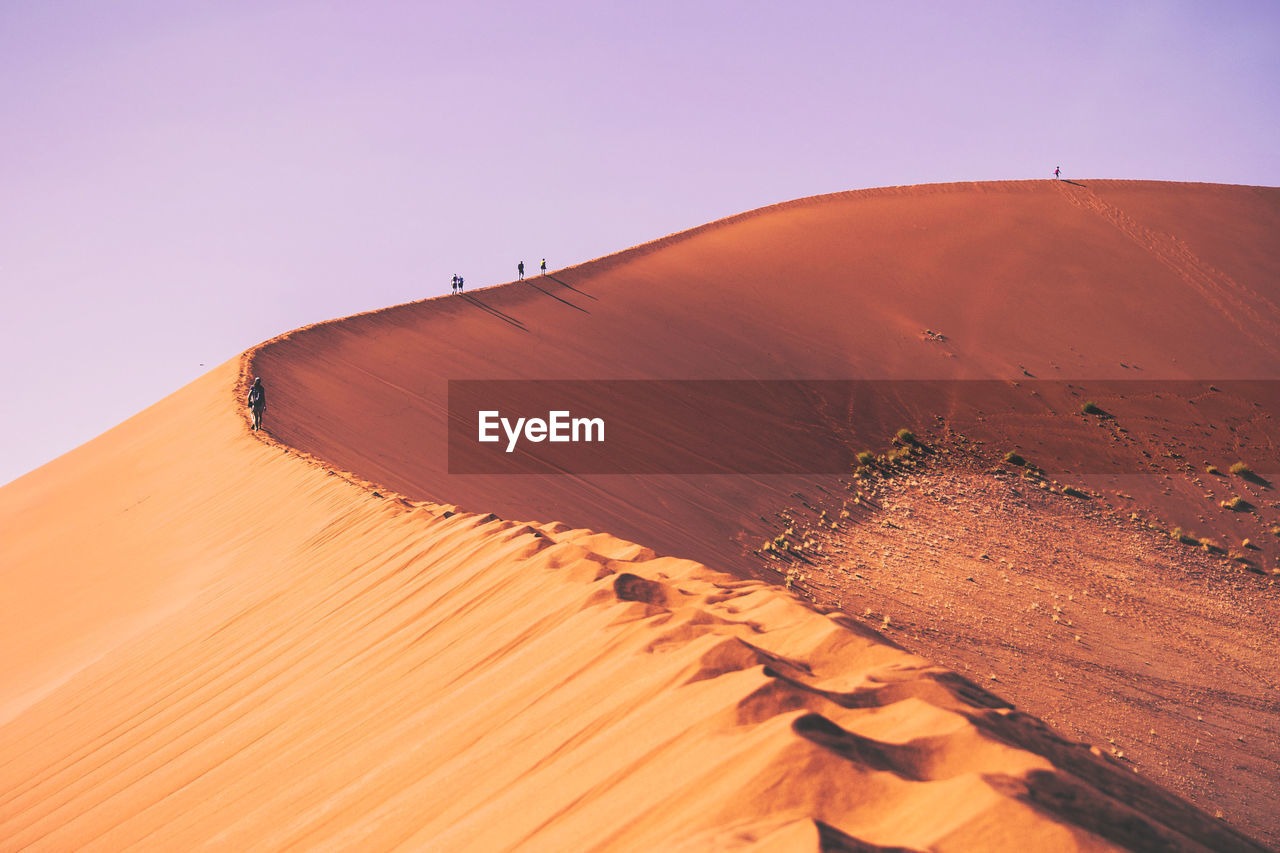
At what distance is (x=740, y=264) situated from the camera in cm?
3753

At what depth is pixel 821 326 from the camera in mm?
31031

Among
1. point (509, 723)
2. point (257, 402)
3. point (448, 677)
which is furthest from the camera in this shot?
point (257, 402)

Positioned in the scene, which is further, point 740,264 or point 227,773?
point 740,264

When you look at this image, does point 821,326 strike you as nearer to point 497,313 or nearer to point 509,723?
point 497,313

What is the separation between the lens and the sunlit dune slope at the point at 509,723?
2432 millimetres

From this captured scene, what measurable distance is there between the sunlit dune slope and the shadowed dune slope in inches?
250

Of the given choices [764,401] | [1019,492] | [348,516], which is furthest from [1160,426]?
[348,516]

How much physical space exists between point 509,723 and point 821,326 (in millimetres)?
28731

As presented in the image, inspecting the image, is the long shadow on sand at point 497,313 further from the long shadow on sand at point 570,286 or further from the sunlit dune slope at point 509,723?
the sunlit dune slope at point 509,723

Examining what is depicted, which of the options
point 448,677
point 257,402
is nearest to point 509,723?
point 448,677

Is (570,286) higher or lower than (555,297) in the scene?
higher

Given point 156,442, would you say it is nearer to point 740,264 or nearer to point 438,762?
point 438,762

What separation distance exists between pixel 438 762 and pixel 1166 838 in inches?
A: 98.9

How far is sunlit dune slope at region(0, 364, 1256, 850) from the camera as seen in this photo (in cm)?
243
